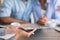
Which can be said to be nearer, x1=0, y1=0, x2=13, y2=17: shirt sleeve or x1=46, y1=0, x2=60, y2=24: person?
x1=0, y1=0, x2=13, y2=17: shirt sleeve

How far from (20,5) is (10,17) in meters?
0.23

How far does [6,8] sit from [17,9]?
6.7 inches

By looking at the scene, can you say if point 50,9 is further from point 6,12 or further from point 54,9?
point 6,12

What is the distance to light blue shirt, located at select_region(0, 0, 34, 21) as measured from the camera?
218cm

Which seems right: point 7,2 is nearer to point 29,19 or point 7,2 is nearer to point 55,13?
point 29,19

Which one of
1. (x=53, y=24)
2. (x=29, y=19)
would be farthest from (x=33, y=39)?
(x=29, y=19)

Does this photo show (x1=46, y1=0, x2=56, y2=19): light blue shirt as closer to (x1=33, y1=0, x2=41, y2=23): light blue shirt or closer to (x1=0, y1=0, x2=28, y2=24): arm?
(x1=33, y1=0, x2=41, y2=23): light blue shirt

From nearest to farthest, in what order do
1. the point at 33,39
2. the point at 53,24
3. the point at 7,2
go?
the point at 33,39 → the point at 53,24 → the point at 7,2

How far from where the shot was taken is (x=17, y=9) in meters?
2.23

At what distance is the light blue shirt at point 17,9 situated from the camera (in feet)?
7.15

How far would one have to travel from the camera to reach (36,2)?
2.25 metres

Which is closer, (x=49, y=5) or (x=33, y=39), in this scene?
(x=33, y=39)

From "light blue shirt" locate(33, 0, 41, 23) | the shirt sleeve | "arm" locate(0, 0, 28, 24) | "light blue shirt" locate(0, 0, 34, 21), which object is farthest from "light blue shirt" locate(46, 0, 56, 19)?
the shirt sleeve

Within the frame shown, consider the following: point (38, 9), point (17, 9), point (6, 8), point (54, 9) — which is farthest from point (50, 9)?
point (6, 8)
